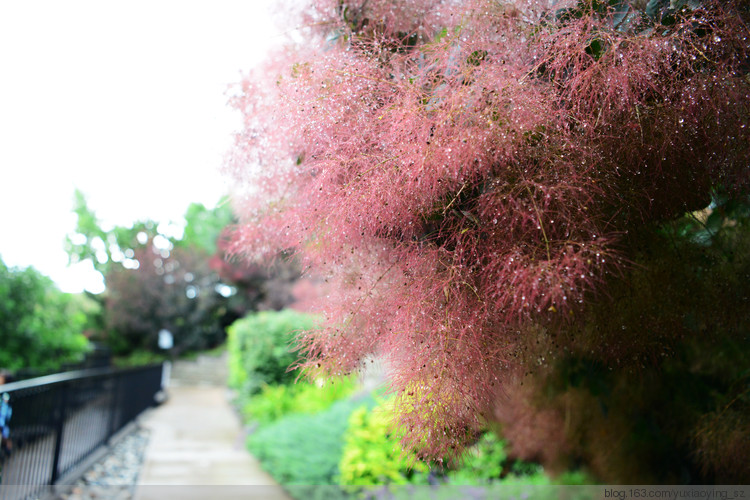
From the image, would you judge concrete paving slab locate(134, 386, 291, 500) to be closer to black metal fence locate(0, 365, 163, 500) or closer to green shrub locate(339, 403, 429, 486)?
black metal fence locate(0, 365, 163, 500)

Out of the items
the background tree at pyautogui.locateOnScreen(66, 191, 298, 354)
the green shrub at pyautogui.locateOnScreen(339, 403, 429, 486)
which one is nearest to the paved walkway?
the green shrub at pyautogui.locateOnScreen(339, 403, 429, 486)

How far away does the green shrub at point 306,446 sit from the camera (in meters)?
4.29

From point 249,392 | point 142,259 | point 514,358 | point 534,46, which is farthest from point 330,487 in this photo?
point 142,259

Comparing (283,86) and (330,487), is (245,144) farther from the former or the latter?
(330,487)

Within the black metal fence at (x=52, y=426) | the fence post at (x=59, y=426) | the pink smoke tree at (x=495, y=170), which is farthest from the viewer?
the fence post at (x=59, y=426)

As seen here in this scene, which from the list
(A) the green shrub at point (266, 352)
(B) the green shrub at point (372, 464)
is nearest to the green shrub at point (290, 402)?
(A) the green shrub at point (266, 352)

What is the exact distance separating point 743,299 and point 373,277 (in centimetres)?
102

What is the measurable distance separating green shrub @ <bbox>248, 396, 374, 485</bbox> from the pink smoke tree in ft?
11.4

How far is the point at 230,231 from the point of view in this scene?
162cm

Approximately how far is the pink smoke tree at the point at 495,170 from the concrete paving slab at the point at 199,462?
3.86 meters

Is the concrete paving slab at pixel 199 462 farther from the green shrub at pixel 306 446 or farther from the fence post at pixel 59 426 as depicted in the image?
the fence post at pixel 59 426

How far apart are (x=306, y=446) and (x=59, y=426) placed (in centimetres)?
215

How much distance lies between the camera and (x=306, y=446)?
15.6ft

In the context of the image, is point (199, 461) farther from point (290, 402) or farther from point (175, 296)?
point (175, 296)
